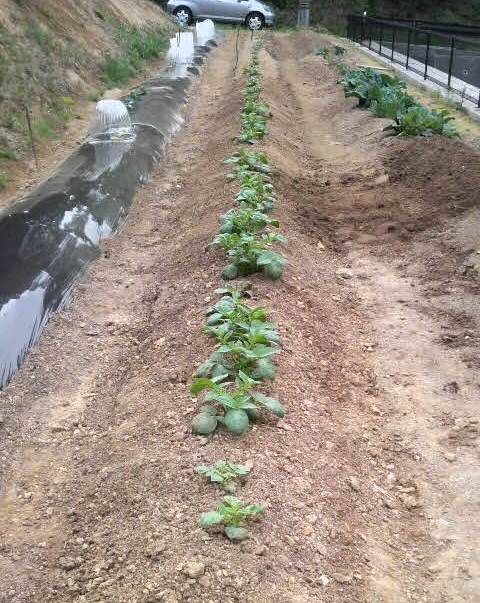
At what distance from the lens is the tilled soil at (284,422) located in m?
3.16

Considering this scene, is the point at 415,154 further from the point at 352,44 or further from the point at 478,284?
the point at 352,44

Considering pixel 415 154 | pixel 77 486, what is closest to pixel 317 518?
pixel 77 486

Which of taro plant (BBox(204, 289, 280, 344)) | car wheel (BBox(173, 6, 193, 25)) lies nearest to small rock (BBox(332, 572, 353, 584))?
taro plant (BBox(204, 289, 280, 344))

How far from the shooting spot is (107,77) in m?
14.7

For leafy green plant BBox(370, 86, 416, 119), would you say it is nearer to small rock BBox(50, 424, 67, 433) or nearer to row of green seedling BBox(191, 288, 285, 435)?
row of green seedling BBox(191, 288, 285, 435)

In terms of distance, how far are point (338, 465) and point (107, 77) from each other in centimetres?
1280

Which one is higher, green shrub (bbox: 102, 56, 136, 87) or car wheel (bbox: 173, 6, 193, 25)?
car wheel (bbox: 173, 6, 193, 25)

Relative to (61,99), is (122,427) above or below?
below

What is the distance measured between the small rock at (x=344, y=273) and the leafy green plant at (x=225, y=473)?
3.65 metres

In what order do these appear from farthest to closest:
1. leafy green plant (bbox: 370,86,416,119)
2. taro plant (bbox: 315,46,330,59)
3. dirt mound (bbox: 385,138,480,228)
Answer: taro plant (bbox: 315,46,330,59), leafy green plant (bbox: 370,86,416,119), dirt mound (bbox: 385,138,480,228)

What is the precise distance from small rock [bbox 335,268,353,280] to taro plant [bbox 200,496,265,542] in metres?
3.92

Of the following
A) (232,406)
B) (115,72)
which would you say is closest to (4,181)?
(232,406)

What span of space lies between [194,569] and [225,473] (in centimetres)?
60

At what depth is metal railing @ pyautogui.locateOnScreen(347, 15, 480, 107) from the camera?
14672 mm
